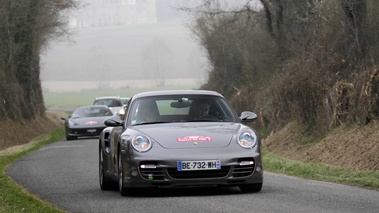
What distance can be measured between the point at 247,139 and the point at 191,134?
72 centimetres

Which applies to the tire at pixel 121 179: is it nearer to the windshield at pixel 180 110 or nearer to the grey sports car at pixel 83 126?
the windshield at pixel 180 110

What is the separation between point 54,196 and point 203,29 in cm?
4274

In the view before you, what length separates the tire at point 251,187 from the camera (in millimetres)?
14289

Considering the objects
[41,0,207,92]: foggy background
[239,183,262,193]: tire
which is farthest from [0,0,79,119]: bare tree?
[41,0,207,92]: foggy background

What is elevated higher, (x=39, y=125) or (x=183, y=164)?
(x=183, y=164)

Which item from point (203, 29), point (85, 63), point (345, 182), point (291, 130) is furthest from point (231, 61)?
point (85, 63)

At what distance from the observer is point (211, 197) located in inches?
534

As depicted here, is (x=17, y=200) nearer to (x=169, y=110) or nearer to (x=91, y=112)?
(x=169, y=110)

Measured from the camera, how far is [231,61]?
53469 millimetres

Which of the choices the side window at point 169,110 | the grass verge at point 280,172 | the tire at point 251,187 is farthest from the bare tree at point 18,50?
the tire at point 251,187

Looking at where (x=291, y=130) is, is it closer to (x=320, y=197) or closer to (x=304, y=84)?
(x=304, y=84)

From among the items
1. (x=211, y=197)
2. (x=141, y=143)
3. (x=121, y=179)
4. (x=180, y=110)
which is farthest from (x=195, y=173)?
(x=180, y=110)

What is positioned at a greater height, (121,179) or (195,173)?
(195,173)

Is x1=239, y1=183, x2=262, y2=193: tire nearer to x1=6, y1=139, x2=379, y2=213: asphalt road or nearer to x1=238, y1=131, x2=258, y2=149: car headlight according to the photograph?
x1=6, y1=139, x2=379, y2=213: asphalt road
